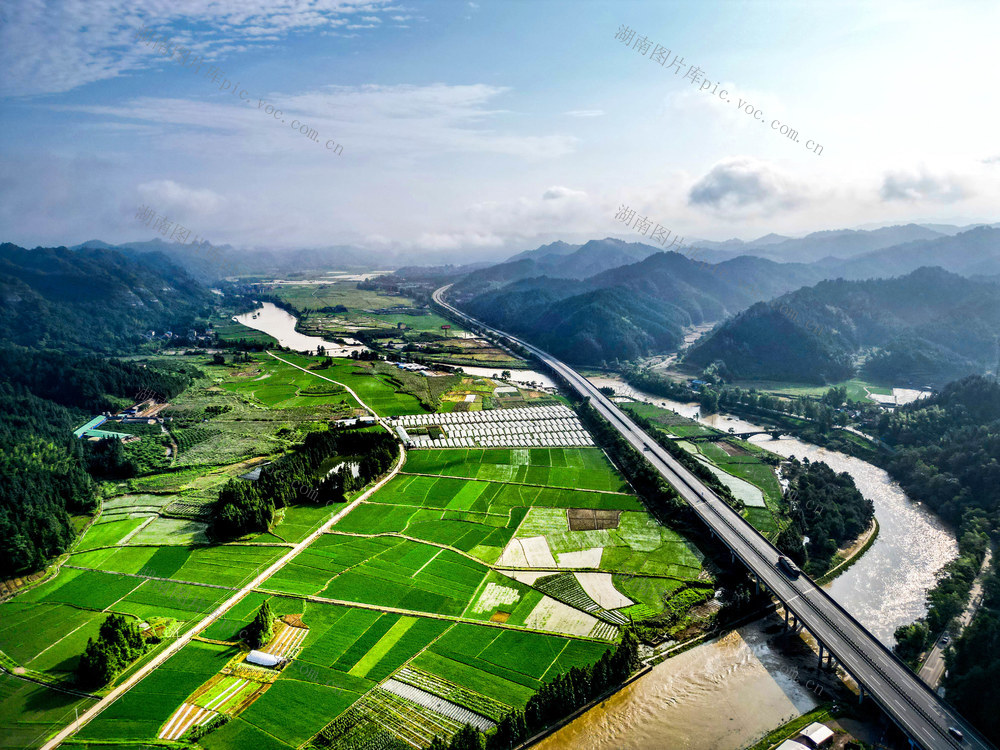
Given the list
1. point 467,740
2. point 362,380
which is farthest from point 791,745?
point 362,380

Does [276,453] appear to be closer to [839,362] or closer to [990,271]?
[839,362]

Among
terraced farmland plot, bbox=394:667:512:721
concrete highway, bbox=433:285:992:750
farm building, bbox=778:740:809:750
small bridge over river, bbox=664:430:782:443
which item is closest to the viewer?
concrete highway, bbox=433:285:992:750

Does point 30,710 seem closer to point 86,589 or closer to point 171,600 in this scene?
point 171,600

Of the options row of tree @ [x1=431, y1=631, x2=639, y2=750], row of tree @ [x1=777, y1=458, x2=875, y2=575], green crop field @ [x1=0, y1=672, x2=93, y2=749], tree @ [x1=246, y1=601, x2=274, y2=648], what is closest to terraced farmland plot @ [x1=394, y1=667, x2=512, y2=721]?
row of tree @ [x1=431, y1=631, x2=639, y2=750]

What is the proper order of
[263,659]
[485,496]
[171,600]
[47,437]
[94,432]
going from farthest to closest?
[94,432], [47,437], [485,496], [171,600], [263,659]

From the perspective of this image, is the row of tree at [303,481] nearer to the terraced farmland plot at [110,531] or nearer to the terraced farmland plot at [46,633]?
the terraced farmland plot at [110,531]

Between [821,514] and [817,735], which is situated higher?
[821,514]

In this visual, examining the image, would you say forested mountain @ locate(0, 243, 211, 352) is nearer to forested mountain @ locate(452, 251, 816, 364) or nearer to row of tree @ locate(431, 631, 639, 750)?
forested mountain @ locate(452, 251, 816, 364)

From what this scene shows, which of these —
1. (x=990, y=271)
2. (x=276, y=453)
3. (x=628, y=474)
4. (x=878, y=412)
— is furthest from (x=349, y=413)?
(x=990, y=271)
